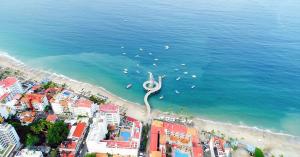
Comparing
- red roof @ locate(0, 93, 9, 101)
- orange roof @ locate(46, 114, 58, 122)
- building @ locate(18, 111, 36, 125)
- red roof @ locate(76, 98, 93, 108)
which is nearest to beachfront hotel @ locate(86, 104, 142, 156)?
red roof @ locate(76, 98, 93, 108)

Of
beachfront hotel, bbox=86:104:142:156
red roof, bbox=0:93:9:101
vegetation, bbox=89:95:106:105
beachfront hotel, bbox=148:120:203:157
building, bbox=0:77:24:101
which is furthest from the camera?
vegetation, bbox=89:95:106:105

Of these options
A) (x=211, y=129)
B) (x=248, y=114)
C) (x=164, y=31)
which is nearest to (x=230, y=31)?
(x=164, y=31)

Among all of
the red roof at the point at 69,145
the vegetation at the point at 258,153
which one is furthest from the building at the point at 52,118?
the vegetation at the point at 258,153

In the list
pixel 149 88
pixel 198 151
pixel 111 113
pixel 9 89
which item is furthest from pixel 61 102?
pixel 198 151

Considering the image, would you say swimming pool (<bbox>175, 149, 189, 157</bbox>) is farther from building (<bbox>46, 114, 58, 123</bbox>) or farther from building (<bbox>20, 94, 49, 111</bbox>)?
building (<bbox>20, 94, 49, 111</bbox>)

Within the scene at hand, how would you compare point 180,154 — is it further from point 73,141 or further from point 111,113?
point 73,141

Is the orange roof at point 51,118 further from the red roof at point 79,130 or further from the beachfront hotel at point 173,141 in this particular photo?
the beachfront hotel at point 173,141
